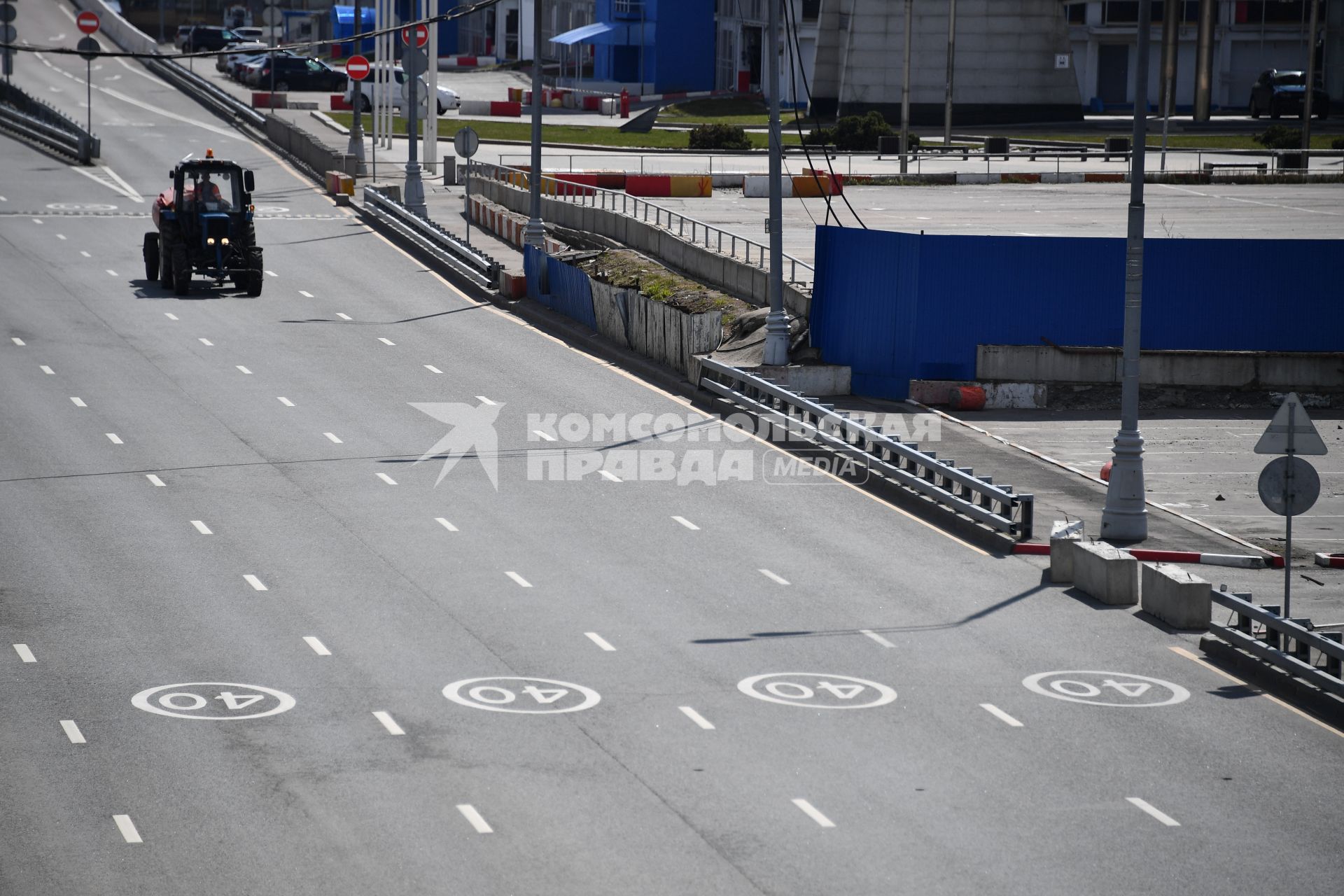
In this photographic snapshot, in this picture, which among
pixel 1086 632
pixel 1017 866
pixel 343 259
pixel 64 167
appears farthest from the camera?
pixel 64 167

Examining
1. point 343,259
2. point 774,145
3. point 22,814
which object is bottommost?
point 22,814

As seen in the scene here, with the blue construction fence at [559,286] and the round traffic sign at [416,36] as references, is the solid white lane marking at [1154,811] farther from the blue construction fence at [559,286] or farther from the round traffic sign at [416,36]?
the round traffic sign at [416,36]

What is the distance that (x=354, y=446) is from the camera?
27.6m

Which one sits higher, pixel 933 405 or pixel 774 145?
pixel 774 145

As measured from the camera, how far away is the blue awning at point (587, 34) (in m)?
100

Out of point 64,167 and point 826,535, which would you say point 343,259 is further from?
point 826,535

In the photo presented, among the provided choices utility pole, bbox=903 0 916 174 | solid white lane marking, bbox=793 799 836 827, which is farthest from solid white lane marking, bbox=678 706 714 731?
utility pole, bbox=903 0 916 174

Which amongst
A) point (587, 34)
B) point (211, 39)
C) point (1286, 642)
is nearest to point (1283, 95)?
point (587, 34)

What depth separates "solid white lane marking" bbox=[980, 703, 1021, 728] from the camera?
16312 mm

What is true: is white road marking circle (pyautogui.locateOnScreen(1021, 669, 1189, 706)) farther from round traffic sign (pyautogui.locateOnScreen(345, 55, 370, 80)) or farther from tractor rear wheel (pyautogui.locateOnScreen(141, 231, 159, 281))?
round traffic sign (pyautogui.locateOnScreen(345, 55, 370, 80))

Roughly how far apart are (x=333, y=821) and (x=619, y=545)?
30.0 feet

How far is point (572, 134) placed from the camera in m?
76.6

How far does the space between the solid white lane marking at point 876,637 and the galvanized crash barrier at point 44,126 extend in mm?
48401

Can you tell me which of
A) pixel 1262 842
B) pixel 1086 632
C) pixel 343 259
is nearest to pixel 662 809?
pixel 1262 842
